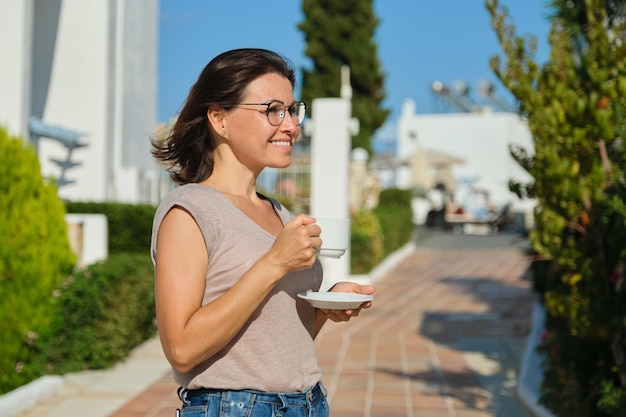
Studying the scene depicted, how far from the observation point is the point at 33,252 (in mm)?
5758

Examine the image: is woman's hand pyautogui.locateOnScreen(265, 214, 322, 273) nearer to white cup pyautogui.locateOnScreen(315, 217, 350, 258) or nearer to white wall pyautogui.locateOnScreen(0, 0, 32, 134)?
white cup pyautogui.locateOnScreen(315, 217, 350, 258)

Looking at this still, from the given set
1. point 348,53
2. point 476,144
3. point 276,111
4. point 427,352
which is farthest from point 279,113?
point 476,144

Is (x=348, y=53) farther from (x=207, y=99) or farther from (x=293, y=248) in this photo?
(x=293, y=248)

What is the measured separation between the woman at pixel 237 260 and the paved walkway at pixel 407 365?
12.0 ft

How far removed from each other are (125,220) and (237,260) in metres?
8.26

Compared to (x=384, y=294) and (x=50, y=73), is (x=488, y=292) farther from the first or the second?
(x=50, y=73)

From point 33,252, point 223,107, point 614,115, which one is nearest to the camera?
point 223,107

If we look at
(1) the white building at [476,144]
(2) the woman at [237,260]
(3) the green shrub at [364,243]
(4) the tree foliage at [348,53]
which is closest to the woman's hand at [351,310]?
(2) the woman at [237,260]

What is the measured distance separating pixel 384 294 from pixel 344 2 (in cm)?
1661

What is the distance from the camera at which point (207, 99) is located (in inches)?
80.8

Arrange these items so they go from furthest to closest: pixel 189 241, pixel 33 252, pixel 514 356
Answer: pixel 514 356
pixel 33 252
pixel 189 241

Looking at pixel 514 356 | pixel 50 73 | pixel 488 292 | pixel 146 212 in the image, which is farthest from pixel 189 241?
pixel 488 292

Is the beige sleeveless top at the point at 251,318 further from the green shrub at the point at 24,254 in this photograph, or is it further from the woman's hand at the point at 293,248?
the green shrub at the point at 24,254

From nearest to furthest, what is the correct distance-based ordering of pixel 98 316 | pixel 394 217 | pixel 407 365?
pixel 98 316, pixel 407 365, pixel 394 217
